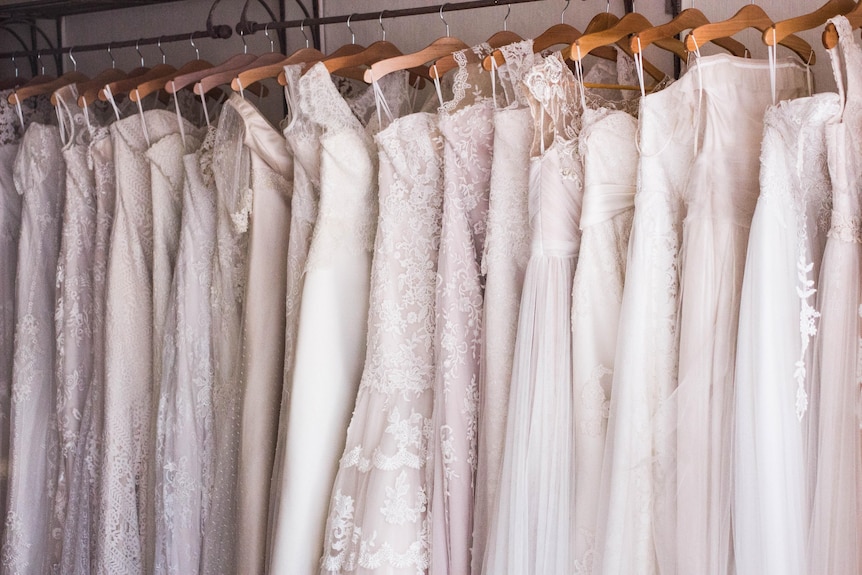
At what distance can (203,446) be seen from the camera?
5.27ft

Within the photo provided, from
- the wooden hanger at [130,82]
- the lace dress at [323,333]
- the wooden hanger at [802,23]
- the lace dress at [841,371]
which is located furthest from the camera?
the wooden hanger at [130,82]

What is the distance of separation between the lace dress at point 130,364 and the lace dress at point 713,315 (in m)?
0.96

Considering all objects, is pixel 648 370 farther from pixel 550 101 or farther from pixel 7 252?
pixel 7 252

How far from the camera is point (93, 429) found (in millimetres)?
1681

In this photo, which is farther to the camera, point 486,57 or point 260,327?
point 260,327

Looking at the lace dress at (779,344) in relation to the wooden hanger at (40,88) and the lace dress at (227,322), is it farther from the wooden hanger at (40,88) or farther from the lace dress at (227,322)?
the wooden hanger at (40,88)

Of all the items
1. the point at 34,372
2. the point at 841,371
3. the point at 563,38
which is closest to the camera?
the point at 841,371

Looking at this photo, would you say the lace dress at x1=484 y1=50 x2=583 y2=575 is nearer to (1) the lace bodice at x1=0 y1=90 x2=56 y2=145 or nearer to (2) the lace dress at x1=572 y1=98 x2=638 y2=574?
(2) the lace dress at x1=572 y1=98 x2=638 y2=574

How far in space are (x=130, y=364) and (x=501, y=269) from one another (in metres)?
0.76

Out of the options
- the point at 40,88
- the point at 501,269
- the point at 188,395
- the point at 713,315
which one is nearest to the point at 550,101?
the point at 501,269

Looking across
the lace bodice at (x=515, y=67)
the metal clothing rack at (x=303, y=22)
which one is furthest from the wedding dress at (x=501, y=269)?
the metal clothing rack at (x=303, y=22)

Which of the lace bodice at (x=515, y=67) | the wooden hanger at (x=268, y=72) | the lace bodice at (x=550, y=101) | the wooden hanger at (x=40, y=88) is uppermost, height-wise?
the wooden hanger at (x=40, y=88)

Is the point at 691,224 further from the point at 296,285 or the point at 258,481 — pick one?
the point at 258,481

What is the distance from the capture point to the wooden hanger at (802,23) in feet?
3.92
